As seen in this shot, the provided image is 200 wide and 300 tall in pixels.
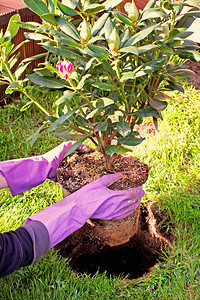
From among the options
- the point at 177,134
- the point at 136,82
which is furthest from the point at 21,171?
the point at 177,134

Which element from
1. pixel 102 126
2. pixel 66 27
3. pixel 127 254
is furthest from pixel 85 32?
pixel 127 254

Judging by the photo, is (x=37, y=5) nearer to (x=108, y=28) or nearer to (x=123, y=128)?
(x=108, y=28)

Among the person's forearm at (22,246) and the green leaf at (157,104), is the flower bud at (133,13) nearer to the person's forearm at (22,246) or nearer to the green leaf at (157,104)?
the green leaf at (157,104)

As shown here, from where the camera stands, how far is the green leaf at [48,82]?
4.46 feet

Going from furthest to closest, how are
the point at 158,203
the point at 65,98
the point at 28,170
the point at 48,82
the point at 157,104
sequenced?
the point at 158,203, the point at 28,170, the point at 157,104, the point at 48,82, the point at 65,98

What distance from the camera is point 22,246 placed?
1419 millimetres

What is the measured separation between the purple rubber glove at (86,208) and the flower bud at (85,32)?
72cm

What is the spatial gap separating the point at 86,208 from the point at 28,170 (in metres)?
0.44

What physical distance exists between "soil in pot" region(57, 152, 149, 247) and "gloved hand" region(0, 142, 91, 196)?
0.27 ft

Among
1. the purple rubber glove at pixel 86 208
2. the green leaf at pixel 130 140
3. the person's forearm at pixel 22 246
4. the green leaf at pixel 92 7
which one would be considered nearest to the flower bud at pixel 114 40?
the green leaf at pixel 92 7

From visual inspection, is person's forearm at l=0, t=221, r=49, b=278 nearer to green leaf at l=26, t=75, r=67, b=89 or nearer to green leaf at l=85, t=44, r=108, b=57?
green leaf at l=26, t=75, r=67, b=89

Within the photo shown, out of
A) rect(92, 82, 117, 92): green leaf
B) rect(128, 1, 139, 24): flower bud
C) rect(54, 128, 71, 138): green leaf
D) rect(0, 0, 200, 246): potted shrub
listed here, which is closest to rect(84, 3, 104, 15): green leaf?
rect(0, 0, 200, 246): potted shrub

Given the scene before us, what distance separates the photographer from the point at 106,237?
1.87m

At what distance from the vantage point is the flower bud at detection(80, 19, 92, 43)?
1156 millimetres
